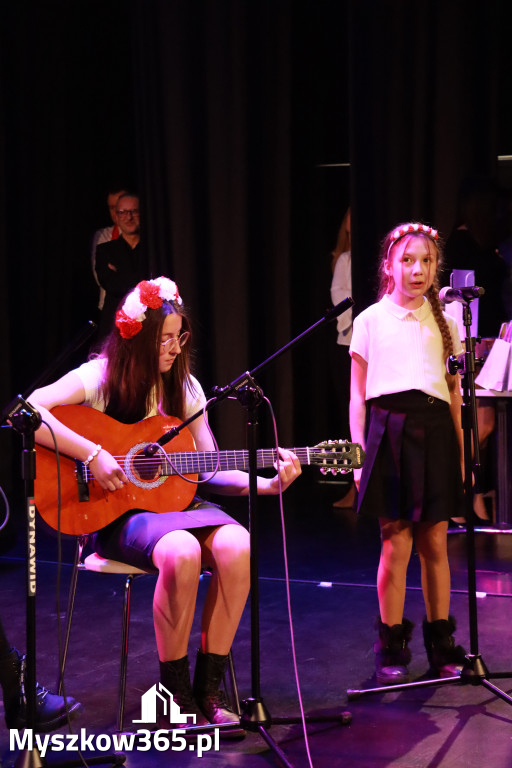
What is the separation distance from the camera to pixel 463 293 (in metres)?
3.18

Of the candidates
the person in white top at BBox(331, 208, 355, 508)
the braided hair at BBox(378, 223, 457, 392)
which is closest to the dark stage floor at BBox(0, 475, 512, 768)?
the braided hair at BBox(378, 223, 457, 392)

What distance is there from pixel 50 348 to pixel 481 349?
3.56 m

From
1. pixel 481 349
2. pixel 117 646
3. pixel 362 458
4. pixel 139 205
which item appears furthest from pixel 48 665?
pixel 139 205

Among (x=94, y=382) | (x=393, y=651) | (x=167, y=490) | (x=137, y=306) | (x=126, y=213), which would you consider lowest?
(x=393, y=651)

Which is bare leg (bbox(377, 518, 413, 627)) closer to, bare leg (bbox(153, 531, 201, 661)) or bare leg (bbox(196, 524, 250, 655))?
bare leg (bbox(196, 524, 250, 655))

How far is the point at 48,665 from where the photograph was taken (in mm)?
3537

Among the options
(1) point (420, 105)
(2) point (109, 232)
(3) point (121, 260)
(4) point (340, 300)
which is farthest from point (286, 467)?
(2) point (109, 232)

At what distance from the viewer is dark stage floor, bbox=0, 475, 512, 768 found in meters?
2.79

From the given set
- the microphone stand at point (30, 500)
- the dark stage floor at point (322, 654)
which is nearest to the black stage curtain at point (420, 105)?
the dark stage floor at point (322, 654)

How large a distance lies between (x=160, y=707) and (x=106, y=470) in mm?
770

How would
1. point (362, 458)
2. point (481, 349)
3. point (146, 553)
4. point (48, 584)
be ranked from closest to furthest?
1. point (146, 553)
2. point (362, 458)
3. point (48, 584)
4. point (481, 349)

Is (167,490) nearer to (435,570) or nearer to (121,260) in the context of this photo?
(435,570)

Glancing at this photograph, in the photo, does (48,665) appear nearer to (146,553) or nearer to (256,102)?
(146,553)

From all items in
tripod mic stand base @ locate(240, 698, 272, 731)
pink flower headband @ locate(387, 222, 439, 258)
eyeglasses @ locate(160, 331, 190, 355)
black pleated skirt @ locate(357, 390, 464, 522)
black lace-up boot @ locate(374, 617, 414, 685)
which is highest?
pink flower headband @ locate(387, 222, 439, 258)
